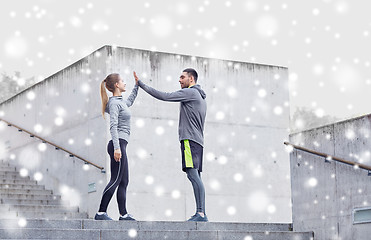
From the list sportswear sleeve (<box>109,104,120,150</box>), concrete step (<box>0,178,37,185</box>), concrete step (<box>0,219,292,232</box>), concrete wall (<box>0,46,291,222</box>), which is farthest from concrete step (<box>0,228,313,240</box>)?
concrete step (<box>0,178,37,185</box>)

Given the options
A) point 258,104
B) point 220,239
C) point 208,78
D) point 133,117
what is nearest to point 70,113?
point 133,117

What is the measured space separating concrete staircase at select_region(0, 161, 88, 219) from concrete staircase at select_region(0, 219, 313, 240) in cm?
429

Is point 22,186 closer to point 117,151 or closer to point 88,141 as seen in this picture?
point 88,141

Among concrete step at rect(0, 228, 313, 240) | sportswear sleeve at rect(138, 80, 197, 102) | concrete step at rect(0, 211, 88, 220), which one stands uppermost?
sportswear sleeve at rect(138, 80, 197, 102)

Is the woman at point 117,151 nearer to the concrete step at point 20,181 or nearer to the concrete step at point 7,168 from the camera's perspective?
the concrete step at point 20,181

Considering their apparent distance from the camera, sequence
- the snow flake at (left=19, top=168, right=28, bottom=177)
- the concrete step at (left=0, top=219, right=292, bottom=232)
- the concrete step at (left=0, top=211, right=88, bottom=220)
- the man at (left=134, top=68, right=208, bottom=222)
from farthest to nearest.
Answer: the snow flake at (left=19, top=168, right=28, bottom=177) < the concrete step at (left=0, top=211, right=88, bottom=220) < the man at (left=134, top=68, right=208, bottom=222) < the concrete step at (left=0, top=219, right=292, bottom=232)

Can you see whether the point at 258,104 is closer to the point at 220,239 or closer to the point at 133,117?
the point at 133,117

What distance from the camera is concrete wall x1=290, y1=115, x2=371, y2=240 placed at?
7559mm

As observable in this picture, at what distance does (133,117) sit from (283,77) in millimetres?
3838

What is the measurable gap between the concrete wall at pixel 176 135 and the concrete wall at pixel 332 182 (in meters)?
4.98

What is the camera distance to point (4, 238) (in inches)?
269

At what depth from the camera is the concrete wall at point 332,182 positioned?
7559mm

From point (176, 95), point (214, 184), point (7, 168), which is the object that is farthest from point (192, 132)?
point (7, 168)

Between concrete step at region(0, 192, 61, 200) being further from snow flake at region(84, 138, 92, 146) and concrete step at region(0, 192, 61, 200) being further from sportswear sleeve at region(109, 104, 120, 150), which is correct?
sportswear sleeve at region(109, 104, 120, 150)
